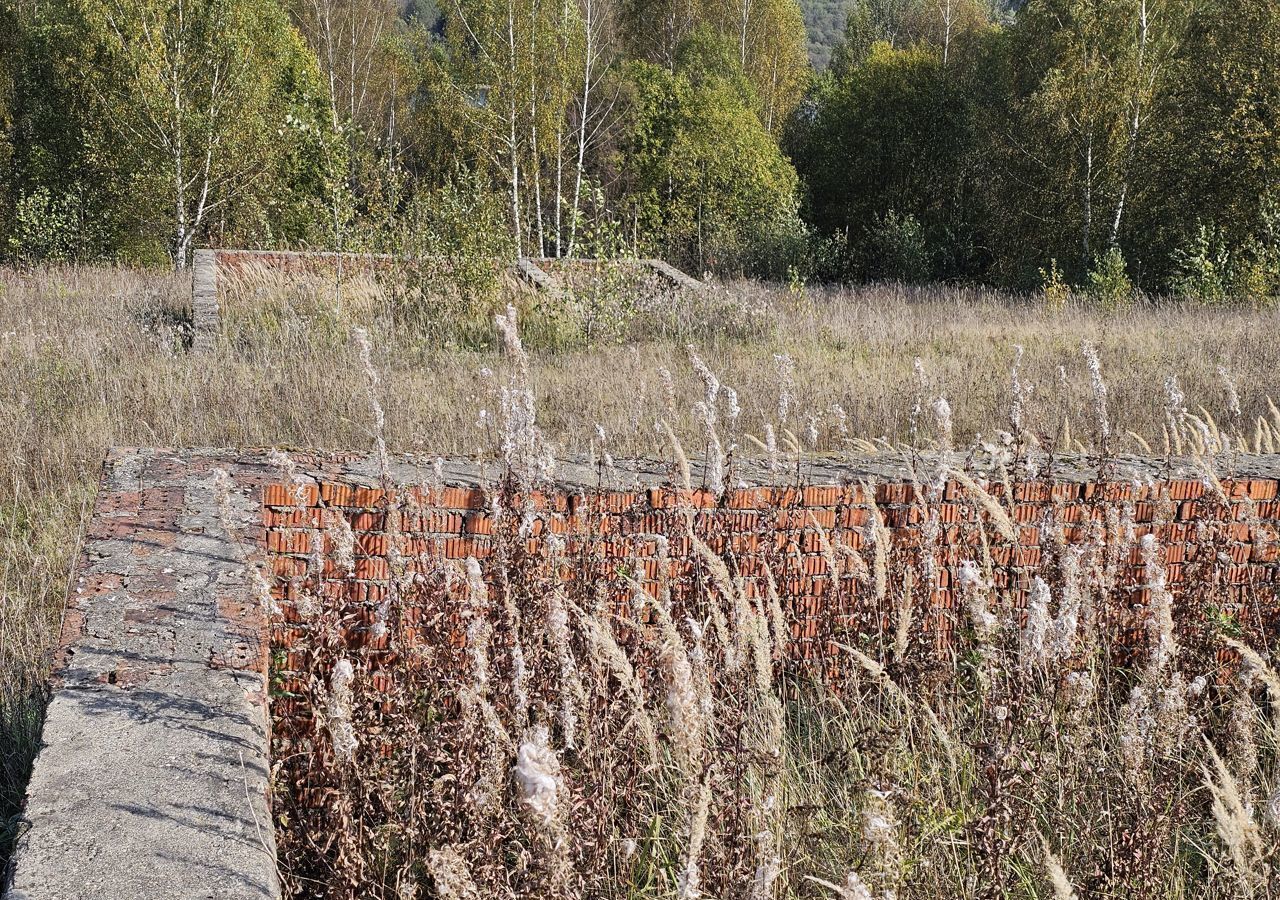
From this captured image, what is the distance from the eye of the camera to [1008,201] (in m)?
26.6

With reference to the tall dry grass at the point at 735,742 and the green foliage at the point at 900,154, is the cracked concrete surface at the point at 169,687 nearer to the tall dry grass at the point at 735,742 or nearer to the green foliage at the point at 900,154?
the tall dry grass at the point at 735,742

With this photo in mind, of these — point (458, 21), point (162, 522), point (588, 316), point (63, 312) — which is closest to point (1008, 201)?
point (458, 21)

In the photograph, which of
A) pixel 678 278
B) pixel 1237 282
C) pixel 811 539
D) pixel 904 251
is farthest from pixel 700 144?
pixel 811 539

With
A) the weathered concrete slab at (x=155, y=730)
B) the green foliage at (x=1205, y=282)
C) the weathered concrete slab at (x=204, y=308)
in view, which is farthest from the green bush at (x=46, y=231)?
the weathered concrete slab at (x=155, y=730)

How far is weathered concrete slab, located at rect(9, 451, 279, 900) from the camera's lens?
1859 millimetres

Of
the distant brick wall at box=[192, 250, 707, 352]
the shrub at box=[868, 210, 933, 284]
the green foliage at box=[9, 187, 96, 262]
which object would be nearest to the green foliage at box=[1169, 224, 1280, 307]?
the distant brick wall at box=[192, 250, 707, 352]

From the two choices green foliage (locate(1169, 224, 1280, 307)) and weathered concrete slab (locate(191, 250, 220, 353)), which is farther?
green foliage (locate(1169, 224, 1280, 307))

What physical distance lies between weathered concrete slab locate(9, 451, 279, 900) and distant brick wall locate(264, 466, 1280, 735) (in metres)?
0.34

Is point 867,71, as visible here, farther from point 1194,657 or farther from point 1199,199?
point 1194,657

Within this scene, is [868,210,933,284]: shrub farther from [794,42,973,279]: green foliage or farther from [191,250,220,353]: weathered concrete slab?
[191,250,220,353]: weathered concrete slab

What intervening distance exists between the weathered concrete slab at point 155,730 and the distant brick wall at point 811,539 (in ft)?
1.10

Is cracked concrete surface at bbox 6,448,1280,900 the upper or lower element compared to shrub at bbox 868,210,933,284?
lower

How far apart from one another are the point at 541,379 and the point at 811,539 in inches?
201

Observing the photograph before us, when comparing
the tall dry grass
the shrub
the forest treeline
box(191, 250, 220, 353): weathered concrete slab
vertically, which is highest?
the forest treeline
